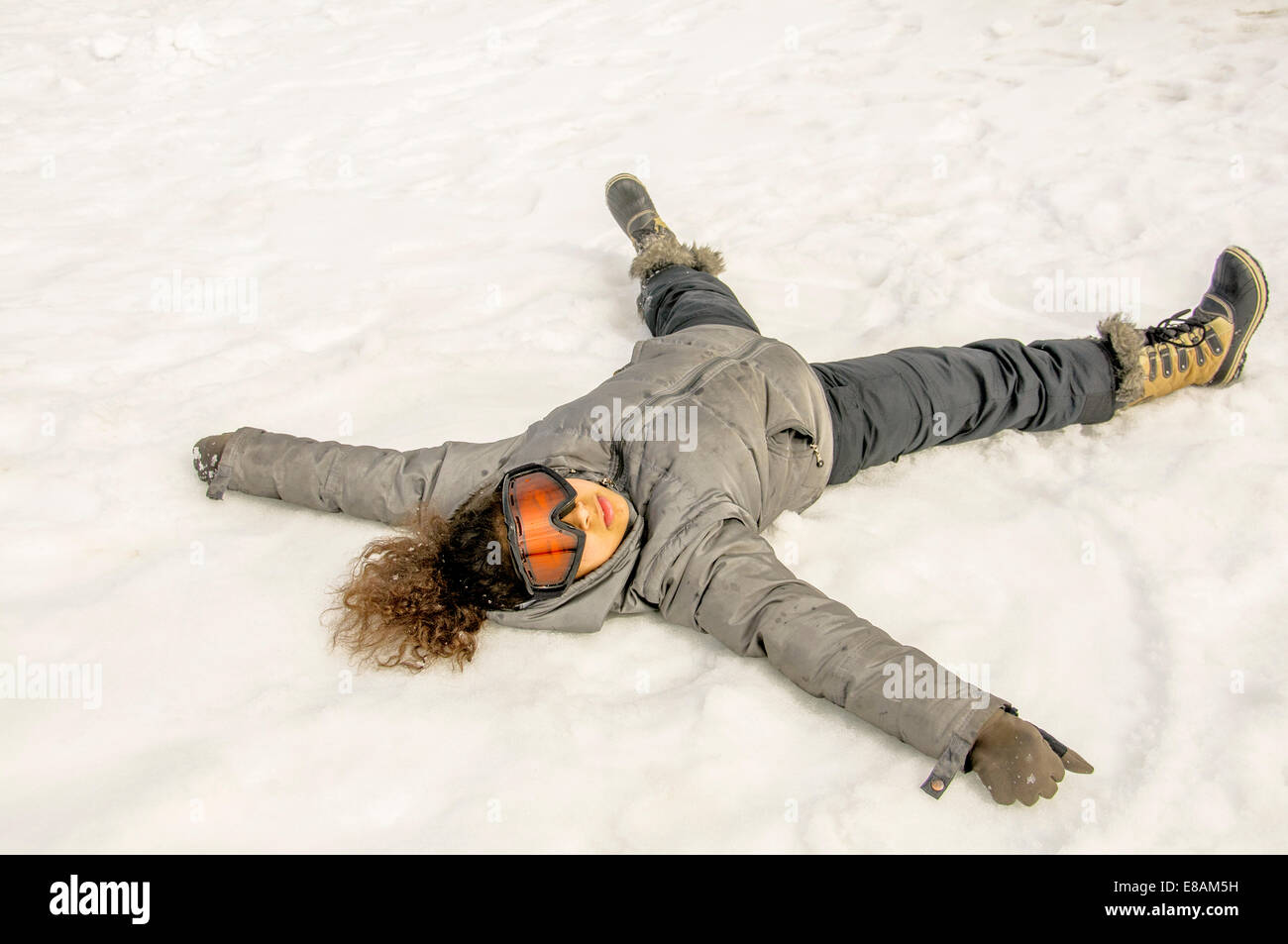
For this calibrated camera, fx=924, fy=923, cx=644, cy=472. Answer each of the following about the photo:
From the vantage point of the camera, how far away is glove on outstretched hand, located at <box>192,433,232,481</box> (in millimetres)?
2617

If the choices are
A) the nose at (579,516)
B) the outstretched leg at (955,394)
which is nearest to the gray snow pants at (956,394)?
the outstretched leg at (955,394)

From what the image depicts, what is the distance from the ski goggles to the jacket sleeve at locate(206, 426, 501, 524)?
420 mm

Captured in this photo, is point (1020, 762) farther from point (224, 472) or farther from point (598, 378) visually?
point (224, 472)

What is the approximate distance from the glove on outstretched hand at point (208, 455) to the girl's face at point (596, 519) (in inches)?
45.0

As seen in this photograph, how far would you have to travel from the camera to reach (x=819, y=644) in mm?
1945

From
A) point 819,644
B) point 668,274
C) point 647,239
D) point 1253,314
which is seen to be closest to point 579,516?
point 819,644

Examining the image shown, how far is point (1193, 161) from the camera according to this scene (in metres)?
3.80

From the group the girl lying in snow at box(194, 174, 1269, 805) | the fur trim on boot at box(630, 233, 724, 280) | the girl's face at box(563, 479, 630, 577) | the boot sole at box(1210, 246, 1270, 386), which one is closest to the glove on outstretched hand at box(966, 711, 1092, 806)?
the girl lying in snow at box(194, 174, 1269, 805)

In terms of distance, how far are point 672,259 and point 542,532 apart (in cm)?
156

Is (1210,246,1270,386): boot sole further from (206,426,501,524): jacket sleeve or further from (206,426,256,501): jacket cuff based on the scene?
(206,426,256,501): jacket cuff

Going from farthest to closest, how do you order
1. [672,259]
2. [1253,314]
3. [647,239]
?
1. [647,239]
2. [672,259]
3. [1253,314]

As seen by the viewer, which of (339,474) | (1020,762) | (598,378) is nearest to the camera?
(1020,762)

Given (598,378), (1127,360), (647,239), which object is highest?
(647,239)
